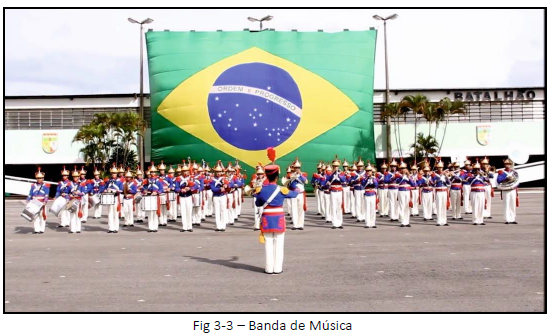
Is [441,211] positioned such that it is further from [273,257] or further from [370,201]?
[273,257]

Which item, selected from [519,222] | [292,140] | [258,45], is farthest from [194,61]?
[519,222]

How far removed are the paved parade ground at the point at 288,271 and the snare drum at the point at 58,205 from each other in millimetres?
664

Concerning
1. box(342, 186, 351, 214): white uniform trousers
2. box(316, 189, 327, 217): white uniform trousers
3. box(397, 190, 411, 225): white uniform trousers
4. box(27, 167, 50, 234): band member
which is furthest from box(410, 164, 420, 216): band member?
box(27, 167, 50, 234): band member

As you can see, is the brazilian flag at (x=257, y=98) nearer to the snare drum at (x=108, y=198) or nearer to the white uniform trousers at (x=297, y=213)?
the white uniform trousers at (x=297, y=213)

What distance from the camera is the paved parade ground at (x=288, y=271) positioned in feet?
29.9

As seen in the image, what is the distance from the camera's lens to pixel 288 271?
11828mm

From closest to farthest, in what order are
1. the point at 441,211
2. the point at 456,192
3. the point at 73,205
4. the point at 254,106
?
the point at 73,205 → the point at 441,211 → the point at 456,192 → the point at 254,106

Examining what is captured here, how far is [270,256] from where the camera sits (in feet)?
38.0

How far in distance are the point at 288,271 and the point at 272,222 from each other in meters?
0.94

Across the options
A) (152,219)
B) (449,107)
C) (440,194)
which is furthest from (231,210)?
(449,107)

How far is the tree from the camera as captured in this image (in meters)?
41.5

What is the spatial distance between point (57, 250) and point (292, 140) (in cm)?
2655

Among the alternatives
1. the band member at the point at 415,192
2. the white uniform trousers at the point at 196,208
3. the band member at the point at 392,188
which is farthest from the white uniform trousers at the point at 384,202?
the white uniform trousers at the point at 196,208

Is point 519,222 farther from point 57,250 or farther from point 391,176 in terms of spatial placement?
point 57,250
